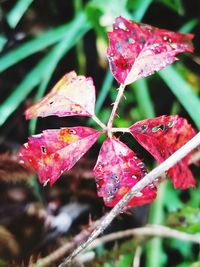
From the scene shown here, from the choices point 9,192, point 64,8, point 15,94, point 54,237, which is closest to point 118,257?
point 54,237

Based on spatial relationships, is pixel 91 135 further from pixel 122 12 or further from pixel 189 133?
pixel 122 12

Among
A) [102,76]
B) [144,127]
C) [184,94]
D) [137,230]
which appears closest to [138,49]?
[144,127]

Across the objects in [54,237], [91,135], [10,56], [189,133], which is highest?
[10,56]

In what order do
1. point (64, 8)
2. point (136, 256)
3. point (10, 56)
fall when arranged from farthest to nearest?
point (64, 8), point (10, 56), point (136, 256)

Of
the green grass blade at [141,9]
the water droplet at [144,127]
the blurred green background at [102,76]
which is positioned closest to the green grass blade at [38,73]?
the blurred green background at [102,76]

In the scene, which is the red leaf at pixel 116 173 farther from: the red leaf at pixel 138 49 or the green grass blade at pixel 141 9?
the green grass blade at pixel 141 9

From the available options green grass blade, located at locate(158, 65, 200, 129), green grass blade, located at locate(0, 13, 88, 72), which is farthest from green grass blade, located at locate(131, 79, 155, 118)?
green grass blade, located at locate(0, 13, 88, 72)
